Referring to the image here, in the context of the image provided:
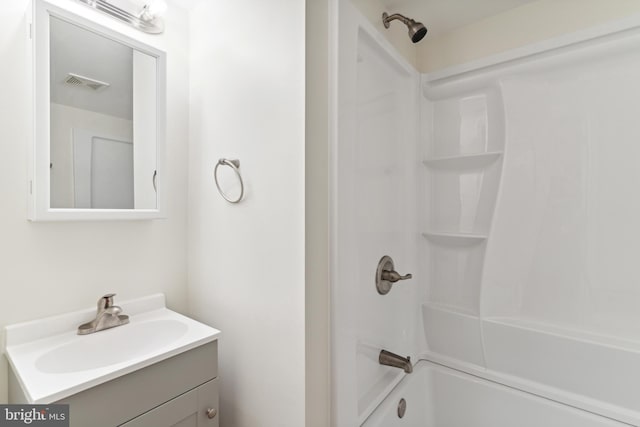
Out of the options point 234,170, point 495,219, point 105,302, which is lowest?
point 105,302

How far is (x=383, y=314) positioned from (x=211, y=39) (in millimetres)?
1520

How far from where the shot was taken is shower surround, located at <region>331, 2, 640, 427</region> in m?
1.15

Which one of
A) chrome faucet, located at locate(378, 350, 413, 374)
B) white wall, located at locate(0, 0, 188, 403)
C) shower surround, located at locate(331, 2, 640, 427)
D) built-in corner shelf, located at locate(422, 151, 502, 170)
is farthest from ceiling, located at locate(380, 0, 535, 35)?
chrome faucet, located at locate(378, 350, 413, 374)

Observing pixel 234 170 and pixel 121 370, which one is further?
pixel 234 170

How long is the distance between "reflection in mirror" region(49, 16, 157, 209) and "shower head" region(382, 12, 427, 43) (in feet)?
3.49

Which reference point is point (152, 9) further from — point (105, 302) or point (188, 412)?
point (188, 412)

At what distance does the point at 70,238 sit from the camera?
1.09m

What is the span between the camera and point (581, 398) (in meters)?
1.24

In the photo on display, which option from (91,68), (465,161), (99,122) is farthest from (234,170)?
(465,161)

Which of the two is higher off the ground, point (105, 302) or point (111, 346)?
point (105, 302)

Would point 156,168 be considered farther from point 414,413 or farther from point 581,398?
point 581,398

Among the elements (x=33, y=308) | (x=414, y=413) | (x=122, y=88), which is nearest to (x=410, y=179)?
(x=414, y=413)

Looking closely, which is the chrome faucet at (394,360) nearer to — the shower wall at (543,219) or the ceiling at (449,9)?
the shower wall at (543,219)

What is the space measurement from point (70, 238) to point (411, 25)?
1.64 metres
